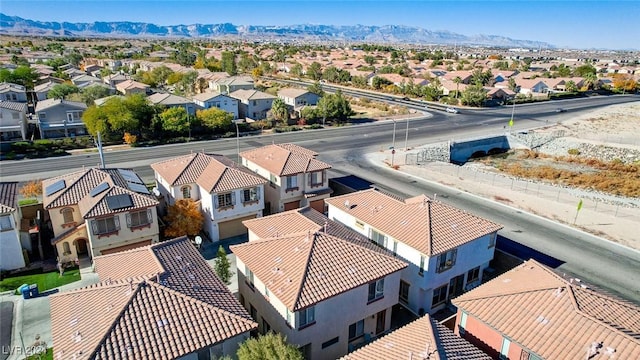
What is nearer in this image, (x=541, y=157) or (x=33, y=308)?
(x=33, y=308)

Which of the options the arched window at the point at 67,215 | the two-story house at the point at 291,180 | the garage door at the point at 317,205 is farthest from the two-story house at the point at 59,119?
the garage door at the point at 317,205

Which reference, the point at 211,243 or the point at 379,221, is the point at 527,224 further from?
the point at 211,243

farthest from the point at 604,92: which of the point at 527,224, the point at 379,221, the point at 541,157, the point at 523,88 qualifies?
the point at 379,221

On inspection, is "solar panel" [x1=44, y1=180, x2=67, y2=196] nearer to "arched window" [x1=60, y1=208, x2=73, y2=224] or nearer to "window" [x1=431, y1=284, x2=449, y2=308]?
"arched window" [x1=60, y1=208, x2=73, y2=224]

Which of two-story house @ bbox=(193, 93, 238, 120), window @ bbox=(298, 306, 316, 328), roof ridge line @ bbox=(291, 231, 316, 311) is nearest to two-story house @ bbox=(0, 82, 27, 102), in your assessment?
two-story house @ bbox=(193, 93, 238, 120)

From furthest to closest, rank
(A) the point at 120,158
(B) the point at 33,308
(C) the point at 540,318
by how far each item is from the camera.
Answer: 1. (A) the point at 120,158
2. (B) the point at 33,308
3. (C) the point at 540,318

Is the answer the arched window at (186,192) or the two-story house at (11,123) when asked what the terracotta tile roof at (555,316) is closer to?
the arched window at (186,192)

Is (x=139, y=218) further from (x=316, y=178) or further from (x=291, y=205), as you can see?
(x=316, y=178)
